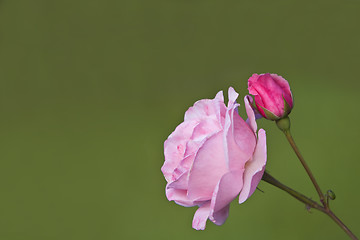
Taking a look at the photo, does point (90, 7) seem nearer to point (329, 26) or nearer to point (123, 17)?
point (123, 17)

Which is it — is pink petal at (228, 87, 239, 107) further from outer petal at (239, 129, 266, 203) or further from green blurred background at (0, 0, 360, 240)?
green blurred background at (0, 0, 360, 240)

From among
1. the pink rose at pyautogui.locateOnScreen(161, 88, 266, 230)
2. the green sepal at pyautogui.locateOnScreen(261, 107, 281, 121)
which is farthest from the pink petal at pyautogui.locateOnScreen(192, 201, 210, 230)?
the green sepal at pyautogui.locateOnScreen(261, 107, 281, 121)

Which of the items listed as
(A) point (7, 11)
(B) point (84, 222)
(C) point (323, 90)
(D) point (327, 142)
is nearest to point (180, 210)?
(B) point (84, 222)

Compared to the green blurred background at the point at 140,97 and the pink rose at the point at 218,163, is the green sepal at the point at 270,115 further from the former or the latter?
the green blurred background at the point at 140,97

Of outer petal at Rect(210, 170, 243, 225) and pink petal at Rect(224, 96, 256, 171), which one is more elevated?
pink petal at Rect(224, 96, 256, 171)

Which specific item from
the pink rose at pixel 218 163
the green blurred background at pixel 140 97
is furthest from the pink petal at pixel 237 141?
the green blurred background at pixel 140 97

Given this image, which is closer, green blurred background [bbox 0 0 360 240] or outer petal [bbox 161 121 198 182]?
outer petal [bbox 161 121 198 182]

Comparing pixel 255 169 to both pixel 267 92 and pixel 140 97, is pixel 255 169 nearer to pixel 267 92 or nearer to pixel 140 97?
pixel 267 92
